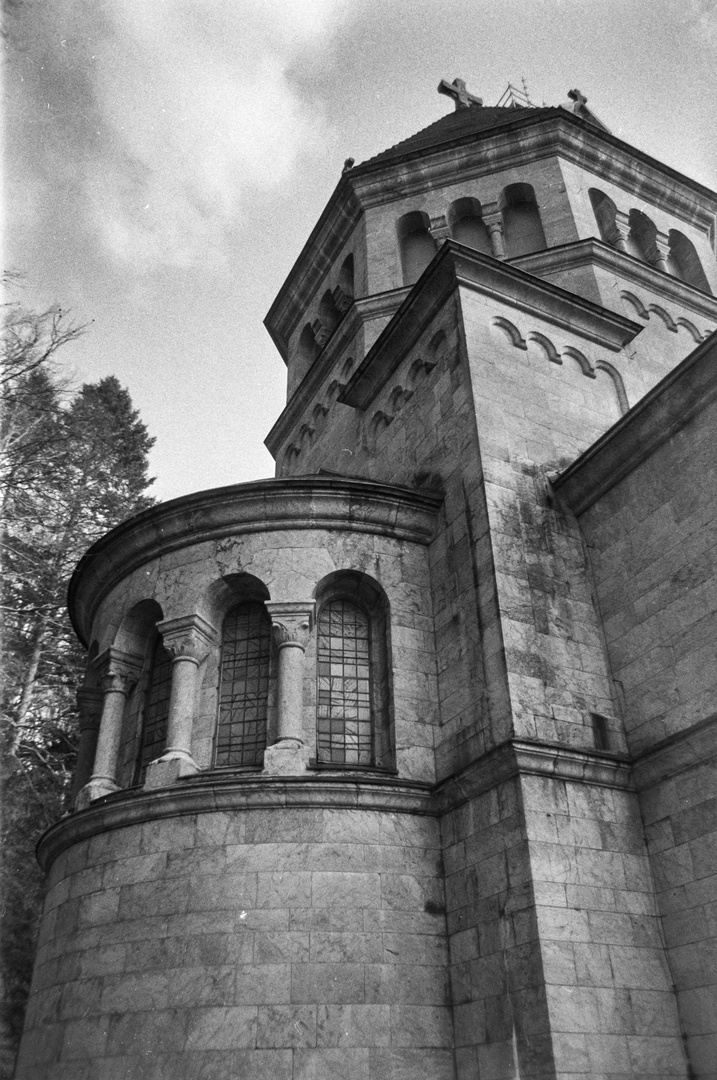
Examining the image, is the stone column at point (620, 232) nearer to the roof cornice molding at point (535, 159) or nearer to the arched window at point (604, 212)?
the arched window at point (604, 212)

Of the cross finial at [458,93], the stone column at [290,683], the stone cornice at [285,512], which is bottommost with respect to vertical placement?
the stone column at [290,683]

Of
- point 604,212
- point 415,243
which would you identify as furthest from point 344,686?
point 604,212

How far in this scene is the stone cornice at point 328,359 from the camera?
60.1 ft

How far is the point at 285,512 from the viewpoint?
39.8 feet

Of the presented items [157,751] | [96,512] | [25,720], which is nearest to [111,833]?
[157,751]

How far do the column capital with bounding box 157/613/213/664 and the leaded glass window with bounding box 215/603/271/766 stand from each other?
1.10 feet

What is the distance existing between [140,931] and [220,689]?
10.1 ft

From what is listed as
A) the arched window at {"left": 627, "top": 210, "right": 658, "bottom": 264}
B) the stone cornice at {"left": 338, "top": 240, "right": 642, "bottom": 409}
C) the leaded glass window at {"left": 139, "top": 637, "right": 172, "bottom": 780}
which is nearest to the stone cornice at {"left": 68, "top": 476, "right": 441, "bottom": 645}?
the leaded glass window at {"left": 139, "top": 637, "right": 172, "bottom": 780}

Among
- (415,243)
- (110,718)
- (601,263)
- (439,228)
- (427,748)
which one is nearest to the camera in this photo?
(427,748)

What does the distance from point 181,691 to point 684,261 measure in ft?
51.3

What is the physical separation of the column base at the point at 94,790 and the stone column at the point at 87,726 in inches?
43.9

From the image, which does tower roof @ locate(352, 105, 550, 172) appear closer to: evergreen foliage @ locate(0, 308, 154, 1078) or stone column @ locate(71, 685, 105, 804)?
evergreen foliage @ locate(0, 308, 154, 1078)

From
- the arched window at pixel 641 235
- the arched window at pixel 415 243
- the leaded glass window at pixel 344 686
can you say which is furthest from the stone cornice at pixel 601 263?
the leaded glass window at pixel 344 686

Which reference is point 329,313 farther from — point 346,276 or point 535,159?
point 535,159
